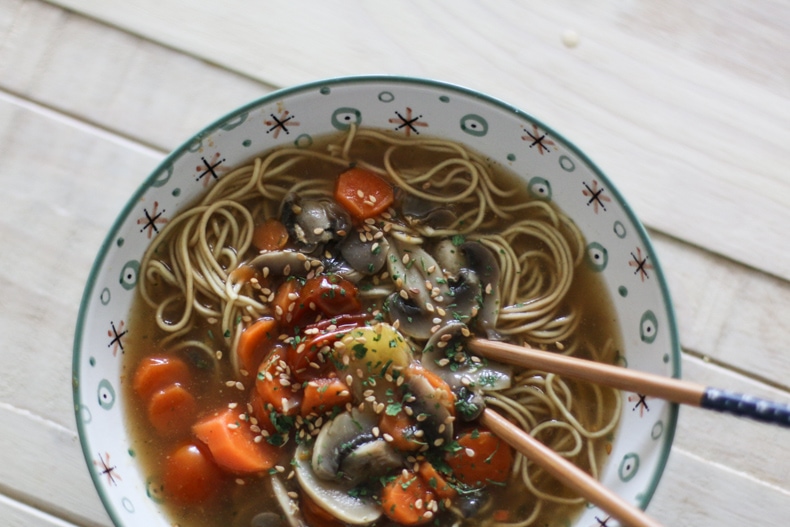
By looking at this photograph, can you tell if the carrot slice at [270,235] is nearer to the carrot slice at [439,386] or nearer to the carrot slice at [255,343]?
the carrot slice at [255,343]

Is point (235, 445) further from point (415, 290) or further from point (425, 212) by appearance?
point (425, 212)

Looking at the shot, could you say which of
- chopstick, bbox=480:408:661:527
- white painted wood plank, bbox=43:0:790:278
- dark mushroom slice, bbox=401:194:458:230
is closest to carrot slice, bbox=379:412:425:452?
chopstick, bbox=480:408:661:527

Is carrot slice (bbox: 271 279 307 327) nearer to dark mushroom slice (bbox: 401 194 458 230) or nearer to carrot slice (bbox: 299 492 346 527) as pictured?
dark mushroom slice (bbox: 401 194 458 230)

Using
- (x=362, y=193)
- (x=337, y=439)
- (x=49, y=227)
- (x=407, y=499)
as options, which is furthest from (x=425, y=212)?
(x=49, y=227)

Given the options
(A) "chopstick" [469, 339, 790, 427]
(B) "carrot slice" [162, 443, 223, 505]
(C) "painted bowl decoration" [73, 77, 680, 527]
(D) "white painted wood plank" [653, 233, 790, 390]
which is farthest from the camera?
(D) "white painted wood plank" [653, 233, 790, 390]

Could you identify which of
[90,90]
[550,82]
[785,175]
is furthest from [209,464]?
[785,175]

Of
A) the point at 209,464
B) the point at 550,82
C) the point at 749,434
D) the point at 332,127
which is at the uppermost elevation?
the point at 550,82

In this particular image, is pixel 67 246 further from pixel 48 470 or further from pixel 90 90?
pixel 48 470
